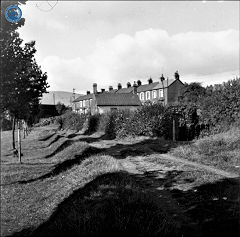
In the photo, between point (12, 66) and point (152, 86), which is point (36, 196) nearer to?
point (12, 66)

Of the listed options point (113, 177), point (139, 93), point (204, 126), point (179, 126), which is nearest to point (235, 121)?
point (204, 126)

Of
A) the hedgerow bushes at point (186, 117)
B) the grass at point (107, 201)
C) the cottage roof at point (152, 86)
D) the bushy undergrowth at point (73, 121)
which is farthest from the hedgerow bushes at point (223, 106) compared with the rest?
the cottage roof at point (152, 86)

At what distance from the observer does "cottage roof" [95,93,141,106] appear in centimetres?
6650

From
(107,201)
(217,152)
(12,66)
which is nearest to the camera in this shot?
(107,201)

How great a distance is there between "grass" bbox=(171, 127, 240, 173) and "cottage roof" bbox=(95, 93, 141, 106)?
53199 mm

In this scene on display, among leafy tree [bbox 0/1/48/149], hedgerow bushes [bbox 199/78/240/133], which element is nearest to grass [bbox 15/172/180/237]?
leafy tree [bbox 0/1/48/149]

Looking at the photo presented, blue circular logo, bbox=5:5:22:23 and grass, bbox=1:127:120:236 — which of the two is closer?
grass, bbox=1:127:120:236

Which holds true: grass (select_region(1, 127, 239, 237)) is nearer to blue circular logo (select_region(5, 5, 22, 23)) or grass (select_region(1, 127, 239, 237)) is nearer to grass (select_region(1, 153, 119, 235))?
grass (select_region(1, 153, 119, 235))

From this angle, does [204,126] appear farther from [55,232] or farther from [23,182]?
[55,232]

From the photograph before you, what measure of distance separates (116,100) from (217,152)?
56721 mm

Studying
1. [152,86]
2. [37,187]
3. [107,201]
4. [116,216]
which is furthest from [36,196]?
[152,86]

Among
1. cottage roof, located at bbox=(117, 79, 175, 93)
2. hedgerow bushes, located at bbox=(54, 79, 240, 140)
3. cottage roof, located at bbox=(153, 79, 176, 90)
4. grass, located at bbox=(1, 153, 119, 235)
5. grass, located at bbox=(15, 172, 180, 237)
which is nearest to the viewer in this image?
grass, located at bbox=(15, 172, 180, 237)

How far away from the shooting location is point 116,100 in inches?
2677

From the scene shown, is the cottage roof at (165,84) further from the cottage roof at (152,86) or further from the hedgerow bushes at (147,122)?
the hedgerow bushes at (147,122)
